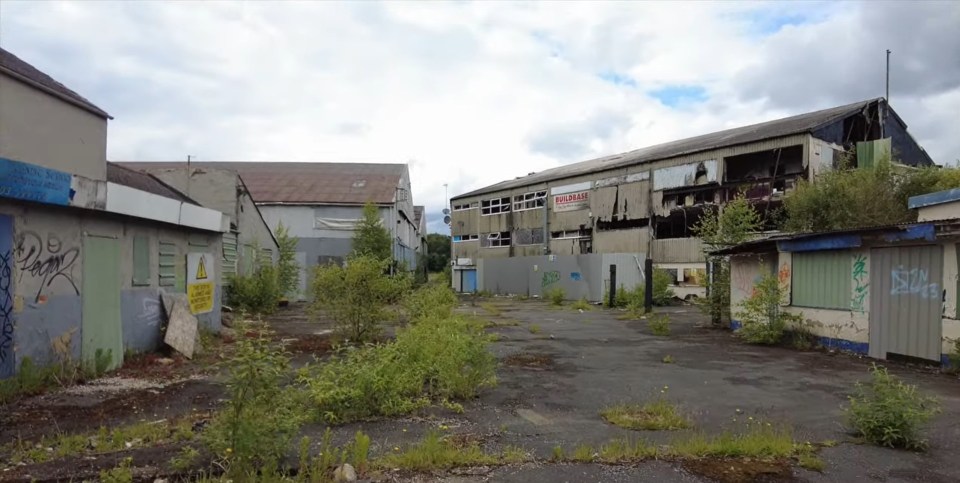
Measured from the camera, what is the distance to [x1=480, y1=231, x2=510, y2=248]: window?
144 feet

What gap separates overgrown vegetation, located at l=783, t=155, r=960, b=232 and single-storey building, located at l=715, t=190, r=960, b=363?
27.0 ft

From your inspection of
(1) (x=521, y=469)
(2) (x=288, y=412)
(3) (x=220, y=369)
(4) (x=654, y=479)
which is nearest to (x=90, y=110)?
(3) (x=220, y=369)

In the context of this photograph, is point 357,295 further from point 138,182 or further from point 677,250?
point 677,250

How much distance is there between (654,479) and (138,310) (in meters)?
9.03

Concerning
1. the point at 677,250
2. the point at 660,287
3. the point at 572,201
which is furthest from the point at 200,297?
the point at 572,201

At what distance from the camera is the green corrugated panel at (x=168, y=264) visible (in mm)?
11039

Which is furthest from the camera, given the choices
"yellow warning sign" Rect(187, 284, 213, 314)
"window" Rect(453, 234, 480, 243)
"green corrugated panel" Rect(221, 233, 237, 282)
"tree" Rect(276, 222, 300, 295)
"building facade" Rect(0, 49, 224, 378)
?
"window" Rect(453, 234, 480, 243)

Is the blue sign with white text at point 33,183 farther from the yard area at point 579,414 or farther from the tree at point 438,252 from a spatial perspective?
the tree at point 438,252

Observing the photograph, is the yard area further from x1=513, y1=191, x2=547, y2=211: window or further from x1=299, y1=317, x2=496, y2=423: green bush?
x1=513, y1=191, x2=547, y2=211: window

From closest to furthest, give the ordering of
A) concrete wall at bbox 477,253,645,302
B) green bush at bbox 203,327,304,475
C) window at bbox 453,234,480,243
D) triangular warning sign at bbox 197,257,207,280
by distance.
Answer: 1. green bush at bbox 203,327,304,475
2. triangular warning sign at bbox 197,257,207,280
3. concrete wall at bbox 477,253,645,302
4. window at bbox 453,234,480,243

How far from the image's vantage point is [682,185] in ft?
103

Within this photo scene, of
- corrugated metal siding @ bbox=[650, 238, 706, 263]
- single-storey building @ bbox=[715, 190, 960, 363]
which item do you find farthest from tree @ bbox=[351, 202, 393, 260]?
single-storey building @ bbox=[715, 190, 960, 363]

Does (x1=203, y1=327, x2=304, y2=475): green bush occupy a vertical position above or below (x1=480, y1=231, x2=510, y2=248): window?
below

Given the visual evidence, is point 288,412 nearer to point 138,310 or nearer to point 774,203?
point 138,310
